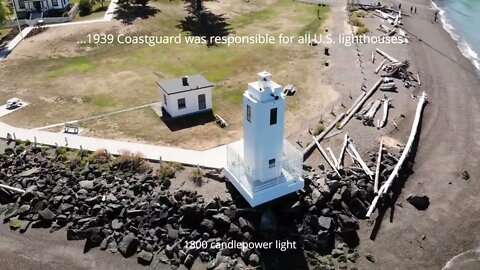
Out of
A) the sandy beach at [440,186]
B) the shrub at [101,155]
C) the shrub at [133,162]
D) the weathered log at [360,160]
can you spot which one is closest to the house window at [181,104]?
the shrub at [133,162]

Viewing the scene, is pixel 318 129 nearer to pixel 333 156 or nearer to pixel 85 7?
pixel 333 156

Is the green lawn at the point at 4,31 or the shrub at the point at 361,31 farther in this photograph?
the green lawn at the point at 4,31

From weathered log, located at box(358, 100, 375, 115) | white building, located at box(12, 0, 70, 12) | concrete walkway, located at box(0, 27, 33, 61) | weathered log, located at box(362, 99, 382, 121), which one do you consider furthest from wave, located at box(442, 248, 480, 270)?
white building, located at box(12, 0, 70, 12)

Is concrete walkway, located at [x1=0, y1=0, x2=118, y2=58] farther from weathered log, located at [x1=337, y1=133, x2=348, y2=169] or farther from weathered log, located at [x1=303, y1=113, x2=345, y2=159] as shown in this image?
weathered log, located at [x1=337, y1=133, x2=348, y2=169]

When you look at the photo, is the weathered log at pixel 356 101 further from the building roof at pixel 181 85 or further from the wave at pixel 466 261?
the wave at pixel 466 261

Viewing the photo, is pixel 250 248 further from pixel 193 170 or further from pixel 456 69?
pixel 456 69

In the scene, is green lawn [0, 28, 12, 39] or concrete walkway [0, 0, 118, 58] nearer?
concrete walkway [0, 0, 118, 58]
